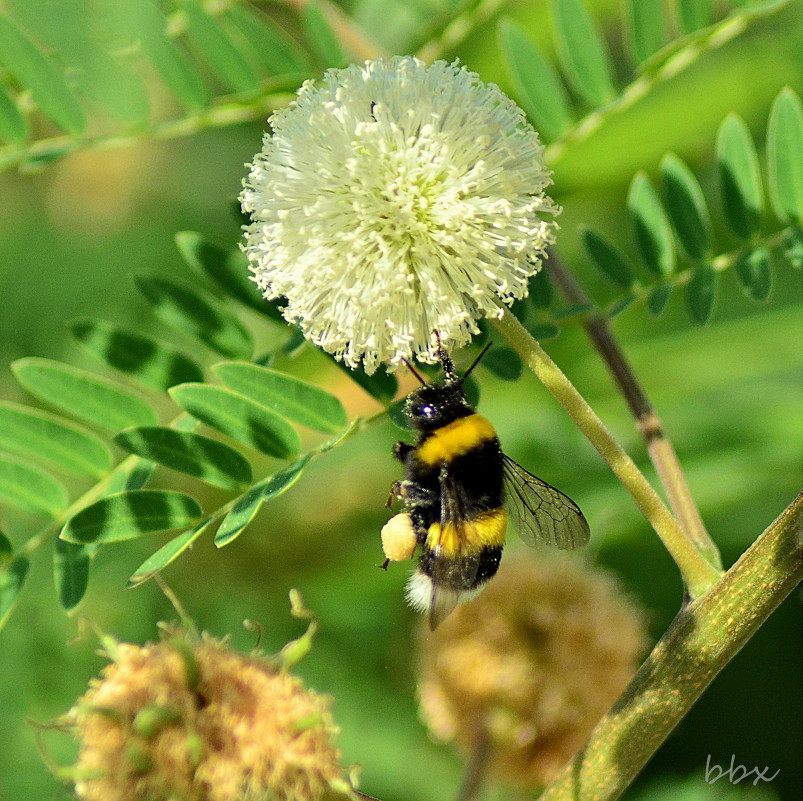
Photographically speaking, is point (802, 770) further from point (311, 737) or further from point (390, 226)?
point (390, 226)

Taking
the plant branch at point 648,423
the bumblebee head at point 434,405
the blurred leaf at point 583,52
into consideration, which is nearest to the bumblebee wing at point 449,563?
the bumblebee head at point 434,405

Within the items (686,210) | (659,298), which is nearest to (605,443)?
(659,298)

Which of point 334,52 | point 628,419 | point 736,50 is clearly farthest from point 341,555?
point 736,50

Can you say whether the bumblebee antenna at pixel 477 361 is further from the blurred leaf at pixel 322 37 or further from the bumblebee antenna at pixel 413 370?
the blurred leaf at pixel 322 37

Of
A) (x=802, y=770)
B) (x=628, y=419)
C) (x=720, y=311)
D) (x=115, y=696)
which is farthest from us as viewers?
(x=720, y=311)

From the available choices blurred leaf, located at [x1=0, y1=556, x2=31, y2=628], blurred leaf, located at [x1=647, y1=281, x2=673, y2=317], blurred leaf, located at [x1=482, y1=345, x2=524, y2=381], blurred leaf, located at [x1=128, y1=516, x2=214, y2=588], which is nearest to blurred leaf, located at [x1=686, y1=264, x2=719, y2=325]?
blurred leaf, located at [x1=647, y1=281, x2=673, y2=317]

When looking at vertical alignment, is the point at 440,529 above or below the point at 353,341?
below
